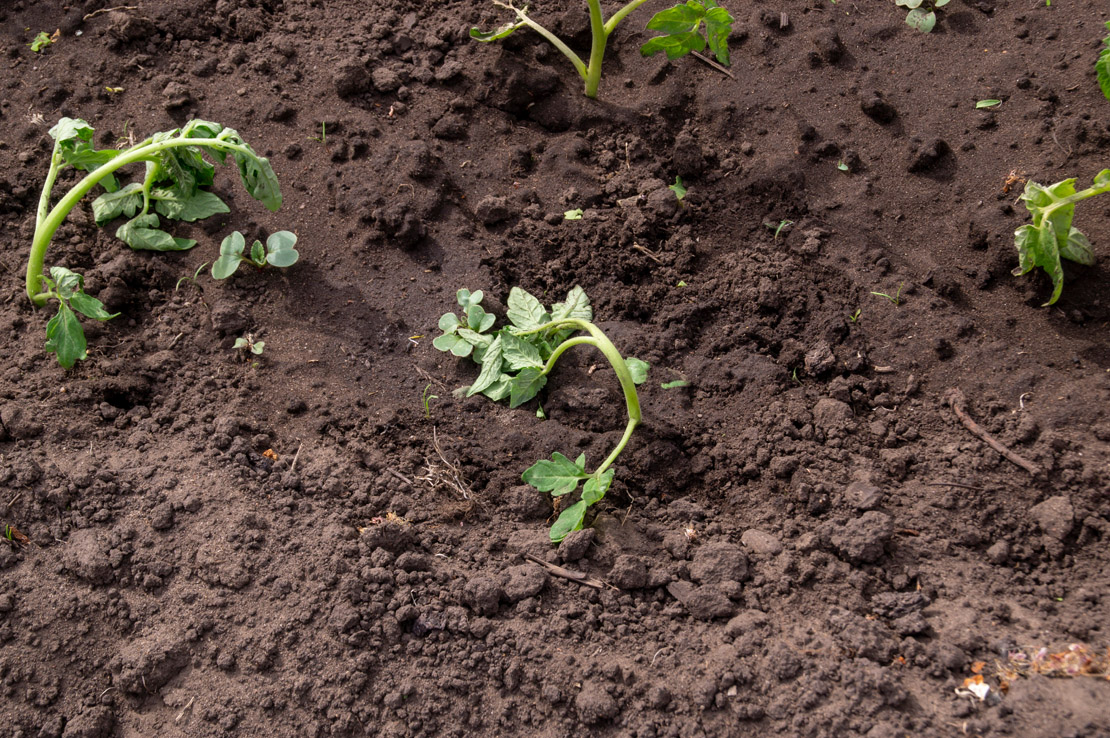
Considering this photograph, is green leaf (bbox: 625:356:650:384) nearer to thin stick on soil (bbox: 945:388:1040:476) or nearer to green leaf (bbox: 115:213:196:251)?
thin stick on soil (bbox: 945:388:1040:476)

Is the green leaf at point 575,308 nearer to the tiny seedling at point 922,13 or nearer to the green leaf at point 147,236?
the green leaf at point 147,236

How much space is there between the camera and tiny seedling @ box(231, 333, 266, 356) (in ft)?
9.05

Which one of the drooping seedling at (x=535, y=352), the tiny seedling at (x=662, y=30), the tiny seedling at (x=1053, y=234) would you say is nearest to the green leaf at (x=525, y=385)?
the drooping seedling at (x=535, y=352)

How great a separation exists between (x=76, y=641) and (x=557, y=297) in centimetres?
182

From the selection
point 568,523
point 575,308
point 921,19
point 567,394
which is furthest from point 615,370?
point 921,19

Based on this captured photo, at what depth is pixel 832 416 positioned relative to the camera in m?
2.53

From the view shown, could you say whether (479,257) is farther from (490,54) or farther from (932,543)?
(932,543)

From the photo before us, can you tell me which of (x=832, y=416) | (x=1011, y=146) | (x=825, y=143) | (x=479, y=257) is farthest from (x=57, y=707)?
(x=1011, y=146)

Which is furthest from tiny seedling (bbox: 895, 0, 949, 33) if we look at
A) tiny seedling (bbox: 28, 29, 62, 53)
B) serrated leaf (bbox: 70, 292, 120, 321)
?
tiny seedling (bbox: 28, 29, 62, 53)

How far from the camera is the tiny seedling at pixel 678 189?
312cm

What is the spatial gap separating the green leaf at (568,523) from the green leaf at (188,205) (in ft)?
5.89

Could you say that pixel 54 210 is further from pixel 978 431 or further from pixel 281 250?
pixel 978 431

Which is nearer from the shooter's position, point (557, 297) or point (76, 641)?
point (76, 641)

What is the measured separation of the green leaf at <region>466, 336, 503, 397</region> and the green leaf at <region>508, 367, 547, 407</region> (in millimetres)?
63
